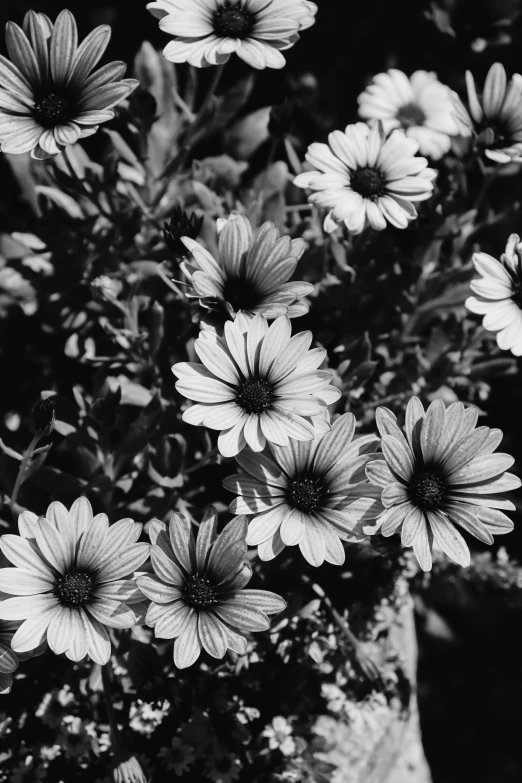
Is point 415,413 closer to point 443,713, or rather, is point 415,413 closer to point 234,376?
point 234,376

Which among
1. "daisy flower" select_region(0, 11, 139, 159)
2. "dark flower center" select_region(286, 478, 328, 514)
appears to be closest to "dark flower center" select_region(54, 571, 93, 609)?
"dark flower center" select_region(286, 478, 328, 514)

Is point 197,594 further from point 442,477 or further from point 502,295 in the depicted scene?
point 502,295

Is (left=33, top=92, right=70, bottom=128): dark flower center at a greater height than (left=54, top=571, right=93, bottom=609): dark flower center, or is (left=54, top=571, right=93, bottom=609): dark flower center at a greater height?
(left=33, top=92, right=70, bottom=128): dark flower center

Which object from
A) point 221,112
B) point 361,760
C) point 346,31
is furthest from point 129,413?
point 346,31

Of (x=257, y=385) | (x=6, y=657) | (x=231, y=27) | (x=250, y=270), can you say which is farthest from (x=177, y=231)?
(x=6, y=657)

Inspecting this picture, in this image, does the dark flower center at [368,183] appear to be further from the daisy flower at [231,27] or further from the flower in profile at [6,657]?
the flower in profile at [6,657]

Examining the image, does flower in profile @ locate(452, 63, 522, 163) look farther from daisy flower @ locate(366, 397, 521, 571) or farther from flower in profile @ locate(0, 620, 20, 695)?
flower in profile @ locate(0, 620, 20, 695)
